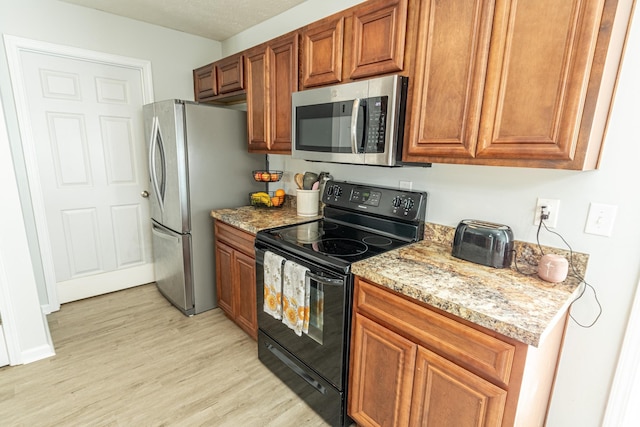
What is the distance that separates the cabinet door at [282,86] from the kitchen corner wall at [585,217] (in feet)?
3.69

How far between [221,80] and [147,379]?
7.77 ft

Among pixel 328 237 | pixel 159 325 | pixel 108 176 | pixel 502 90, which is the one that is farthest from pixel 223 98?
pixel 502 90

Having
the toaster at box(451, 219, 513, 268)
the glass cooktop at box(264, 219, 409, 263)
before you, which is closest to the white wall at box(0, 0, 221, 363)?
the glass cooktop at box(264, 219, 409, 263)

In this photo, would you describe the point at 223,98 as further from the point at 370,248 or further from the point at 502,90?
the point at 502,90

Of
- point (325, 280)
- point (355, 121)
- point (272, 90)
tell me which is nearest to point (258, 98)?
point (272, 90)

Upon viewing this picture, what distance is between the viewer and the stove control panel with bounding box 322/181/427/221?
69.2 inches

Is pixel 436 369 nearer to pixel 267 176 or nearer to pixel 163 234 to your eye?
pixel 267 176

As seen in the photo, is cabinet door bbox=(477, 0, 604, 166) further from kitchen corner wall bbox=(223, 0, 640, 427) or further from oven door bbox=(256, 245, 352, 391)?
oven door bbox=(256, 245, 352, 391)

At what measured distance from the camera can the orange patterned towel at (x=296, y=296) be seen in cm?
159

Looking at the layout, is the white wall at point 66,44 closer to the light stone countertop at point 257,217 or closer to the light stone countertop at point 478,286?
the light stone countertop at point 257,217

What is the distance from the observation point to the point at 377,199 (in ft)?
6.26

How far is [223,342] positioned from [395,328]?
1535 millimetres

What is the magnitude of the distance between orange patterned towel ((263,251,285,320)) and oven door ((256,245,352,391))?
0.19ft

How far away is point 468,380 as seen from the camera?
1072 millimetres
